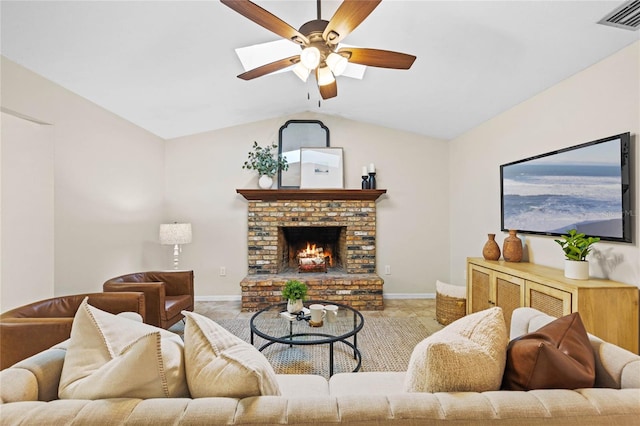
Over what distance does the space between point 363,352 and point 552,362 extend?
198cm

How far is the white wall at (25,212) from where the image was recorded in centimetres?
231

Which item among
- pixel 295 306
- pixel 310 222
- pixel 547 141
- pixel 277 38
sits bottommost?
pixel 295 306

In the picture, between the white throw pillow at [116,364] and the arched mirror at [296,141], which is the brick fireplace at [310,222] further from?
the white throw pillow at [116,364]

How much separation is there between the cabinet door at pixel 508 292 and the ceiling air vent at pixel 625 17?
1792 mm

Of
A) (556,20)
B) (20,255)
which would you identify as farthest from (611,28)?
(20,255)

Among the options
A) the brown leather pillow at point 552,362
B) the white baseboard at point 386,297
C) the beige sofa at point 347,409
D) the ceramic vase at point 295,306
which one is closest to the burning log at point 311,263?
the white baseboard at point 386,297

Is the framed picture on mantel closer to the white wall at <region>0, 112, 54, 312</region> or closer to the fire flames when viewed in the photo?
the fire flames

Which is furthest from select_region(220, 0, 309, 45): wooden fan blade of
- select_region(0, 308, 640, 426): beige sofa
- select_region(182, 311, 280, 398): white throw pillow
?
select_region(0, 308, 640, 426): beige sofa

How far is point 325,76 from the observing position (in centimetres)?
217

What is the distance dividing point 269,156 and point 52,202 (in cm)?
245

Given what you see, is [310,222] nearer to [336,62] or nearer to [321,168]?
[321,168]

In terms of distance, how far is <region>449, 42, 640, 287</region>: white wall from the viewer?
2.00 metres

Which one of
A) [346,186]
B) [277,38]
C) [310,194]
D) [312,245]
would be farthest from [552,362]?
[312,245]

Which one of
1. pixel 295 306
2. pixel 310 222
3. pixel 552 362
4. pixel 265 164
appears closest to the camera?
pixel 552 362
